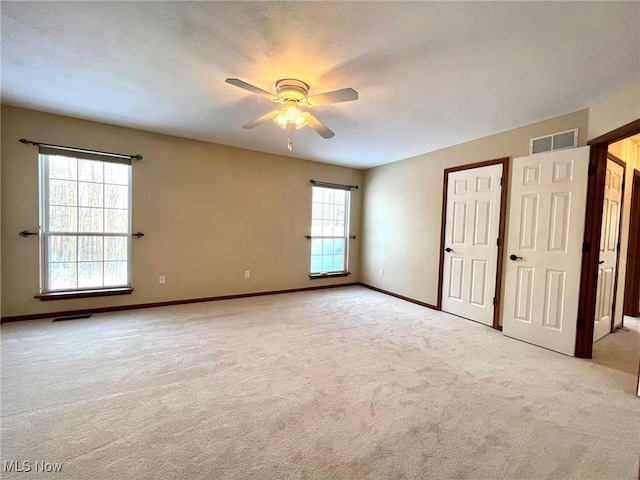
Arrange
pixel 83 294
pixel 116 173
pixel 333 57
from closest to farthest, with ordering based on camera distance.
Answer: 1. pixel 333 57
2. pixel 83 294
3. pixel 116 173

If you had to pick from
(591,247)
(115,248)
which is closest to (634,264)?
(591,247)

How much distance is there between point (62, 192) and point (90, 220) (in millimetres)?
435

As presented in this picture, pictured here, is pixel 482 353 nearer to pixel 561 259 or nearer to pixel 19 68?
pixel 561 259

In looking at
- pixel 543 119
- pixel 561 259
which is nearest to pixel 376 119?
pixel 543 119

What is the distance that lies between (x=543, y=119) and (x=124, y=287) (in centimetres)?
562

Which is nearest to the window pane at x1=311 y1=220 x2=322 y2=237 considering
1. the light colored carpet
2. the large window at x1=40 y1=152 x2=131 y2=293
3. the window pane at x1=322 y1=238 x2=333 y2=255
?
the window pane at x1=322 y1=238 x2=333 y2=255

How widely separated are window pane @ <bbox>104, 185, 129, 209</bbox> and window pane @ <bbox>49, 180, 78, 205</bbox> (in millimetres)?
316

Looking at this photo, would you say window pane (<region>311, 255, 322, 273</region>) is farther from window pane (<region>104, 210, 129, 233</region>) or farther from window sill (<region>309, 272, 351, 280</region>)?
window pane (<region>104, 210, 129, 233</region>)

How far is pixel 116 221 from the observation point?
3.76 m

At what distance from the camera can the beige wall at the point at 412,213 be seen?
3.65 meters

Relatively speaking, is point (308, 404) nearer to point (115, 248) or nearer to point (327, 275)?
point (115, 248)

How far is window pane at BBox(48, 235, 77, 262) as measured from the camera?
3.41 m

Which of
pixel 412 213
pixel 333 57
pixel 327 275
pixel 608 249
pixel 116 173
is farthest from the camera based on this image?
pixel 327 275

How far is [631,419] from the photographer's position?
1823 millimetres
